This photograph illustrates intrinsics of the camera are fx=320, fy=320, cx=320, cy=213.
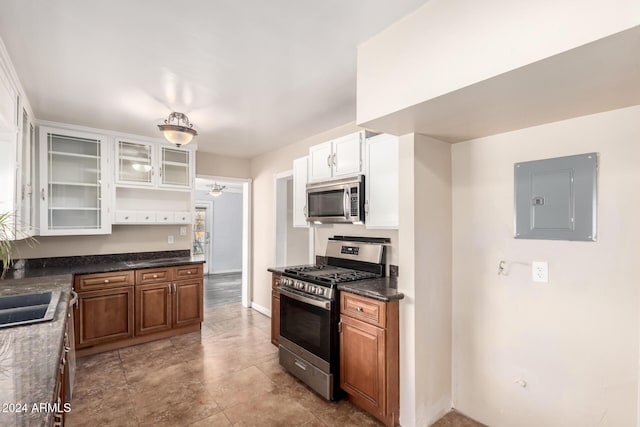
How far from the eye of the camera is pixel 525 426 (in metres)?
2.07

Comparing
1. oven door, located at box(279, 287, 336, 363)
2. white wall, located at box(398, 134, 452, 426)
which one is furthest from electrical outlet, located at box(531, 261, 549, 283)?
oven door, located at box(279, 287, 336, 363)

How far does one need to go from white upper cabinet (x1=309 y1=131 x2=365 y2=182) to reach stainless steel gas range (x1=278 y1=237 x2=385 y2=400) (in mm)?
741

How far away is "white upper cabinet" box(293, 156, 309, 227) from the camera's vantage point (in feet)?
11.4

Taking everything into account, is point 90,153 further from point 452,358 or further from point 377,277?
point 452,358

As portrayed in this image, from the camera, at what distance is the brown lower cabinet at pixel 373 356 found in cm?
216

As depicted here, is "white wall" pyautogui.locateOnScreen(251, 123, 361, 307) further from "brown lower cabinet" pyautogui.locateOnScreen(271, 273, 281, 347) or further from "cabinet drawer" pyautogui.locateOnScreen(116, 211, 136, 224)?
"cabinet drawer" pyautogui.locateOnScreen(116, 211, 136, 224)

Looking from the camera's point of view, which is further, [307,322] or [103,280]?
[103,280]

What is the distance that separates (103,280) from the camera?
11.2 feet

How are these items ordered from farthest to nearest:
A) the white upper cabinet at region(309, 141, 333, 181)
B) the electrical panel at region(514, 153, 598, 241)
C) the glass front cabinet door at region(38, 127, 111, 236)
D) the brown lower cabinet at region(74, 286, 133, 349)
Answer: the glass front cabinet door at region(38, 127, 111, 236) → the brown lower cabinet at region(74, 286, 133, 349) → the white upper cabinet at region(309, 141, 333, 181) → the electrical panel at region(514, 153, 598, 241)

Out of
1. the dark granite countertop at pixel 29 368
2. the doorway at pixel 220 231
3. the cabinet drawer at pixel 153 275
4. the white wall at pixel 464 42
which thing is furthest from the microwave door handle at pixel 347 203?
the doorway at pixel 220 231

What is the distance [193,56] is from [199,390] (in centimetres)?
257

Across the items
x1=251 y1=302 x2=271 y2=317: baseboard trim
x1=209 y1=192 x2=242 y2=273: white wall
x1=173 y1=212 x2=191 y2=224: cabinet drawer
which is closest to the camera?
x1=173 y1=212 x2=191 y2=224: cabinet drawer

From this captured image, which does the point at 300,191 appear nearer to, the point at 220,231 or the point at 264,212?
the point at 264,212

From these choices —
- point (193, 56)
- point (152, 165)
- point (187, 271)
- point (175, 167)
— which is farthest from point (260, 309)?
point (193, 56)
